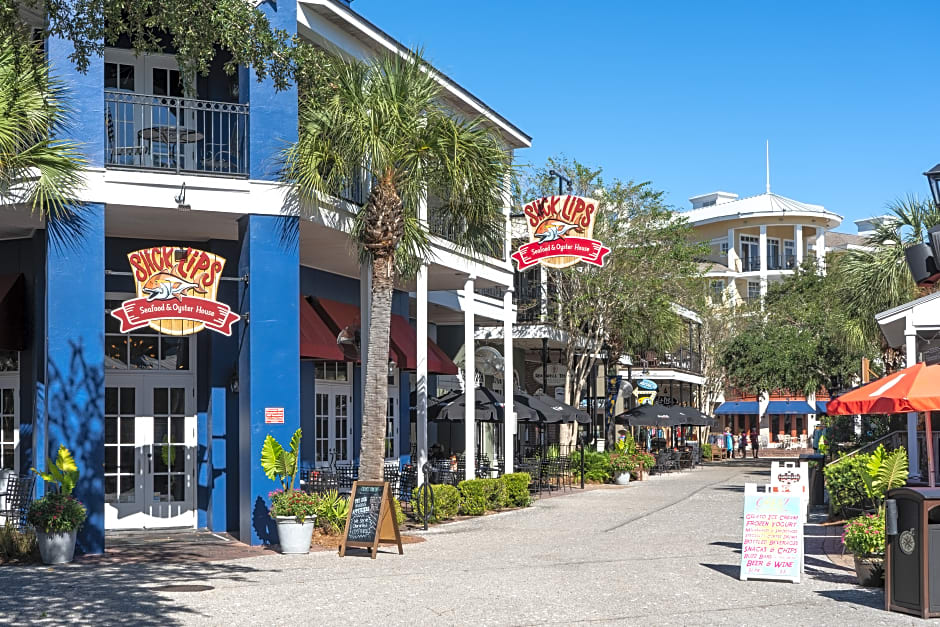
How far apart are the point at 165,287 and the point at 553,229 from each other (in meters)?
10.0

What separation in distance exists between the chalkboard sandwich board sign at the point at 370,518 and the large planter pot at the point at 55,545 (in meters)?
3.37

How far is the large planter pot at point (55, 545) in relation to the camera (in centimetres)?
1359

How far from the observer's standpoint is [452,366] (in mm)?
25562

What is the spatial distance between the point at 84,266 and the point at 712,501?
1517cm

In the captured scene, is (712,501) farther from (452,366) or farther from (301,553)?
(301,553)

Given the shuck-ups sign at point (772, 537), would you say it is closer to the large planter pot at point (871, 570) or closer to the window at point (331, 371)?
the large planter pot at point (871, 570)

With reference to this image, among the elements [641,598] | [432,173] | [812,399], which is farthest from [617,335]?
[812,399]

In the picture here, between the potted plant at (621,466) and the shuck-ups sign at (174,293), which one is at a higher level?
the shuck-ups sign at (174,293)

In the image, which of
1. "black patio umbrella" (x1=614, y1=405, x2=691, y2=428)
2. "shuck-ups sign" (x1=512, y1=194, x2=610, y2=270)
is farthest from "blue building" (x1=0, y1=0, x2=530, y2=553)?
"black patio umbrella" (x1=614, y1=405, x2=691, y2=428)

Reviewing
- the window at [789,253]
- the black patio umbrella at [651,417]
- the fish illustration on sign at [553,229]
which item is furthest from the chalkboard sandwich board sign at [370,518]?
the window at [789,253]

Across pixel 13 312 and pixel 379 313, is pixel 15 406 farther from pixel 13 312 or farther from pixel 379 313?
pixel 379 313

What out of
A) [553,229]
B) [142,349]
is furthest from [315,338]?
[553,229]

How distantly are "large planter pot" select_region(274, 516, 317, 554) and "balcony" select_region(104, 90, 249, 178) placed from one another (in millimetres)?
5021

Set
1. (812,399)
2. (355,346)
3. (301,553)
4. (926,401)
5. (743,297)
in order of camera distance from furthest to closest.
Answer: (743,297), (812,399), (355,346), (301,553), (926,401)
